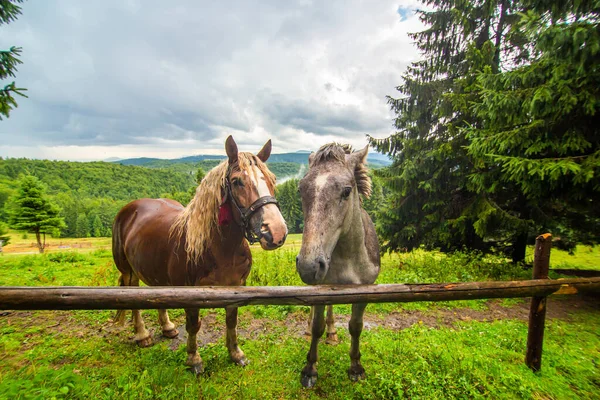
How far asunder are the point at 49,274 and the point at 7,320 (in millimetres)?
3355

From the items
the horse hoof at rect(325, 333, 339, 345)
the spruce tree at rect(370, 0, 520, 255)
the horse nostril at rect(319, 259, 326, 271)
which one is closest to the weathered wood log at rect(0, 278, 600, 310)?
the horse nostril at rect(319, 259, 326, 271)

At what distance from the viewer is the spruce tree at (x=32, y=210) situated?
25.0 meters

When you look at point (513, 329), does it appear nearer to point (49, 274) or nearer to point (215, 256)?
point (215, 256)

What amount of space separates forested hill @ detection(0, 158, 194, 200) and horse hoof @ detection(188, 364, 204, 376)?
425 ft

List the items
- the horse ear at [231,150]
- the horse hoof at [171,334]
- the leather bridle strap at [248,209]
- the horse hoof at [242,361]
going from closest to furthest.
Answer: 1. the leather bridle strap at [248,209]
2. the horse ear at [231,150]
3. the horse hoof at [242,361]
4. the horse hoof at [171,334]

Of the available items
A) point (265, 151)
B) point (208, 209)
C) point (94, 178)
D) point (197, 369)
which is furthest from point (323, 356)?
point (94, 178)

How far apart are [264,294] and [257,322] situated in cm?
294

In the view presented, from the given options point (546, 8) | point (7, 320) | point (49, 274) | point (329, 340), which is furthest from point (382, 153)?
point (49, 274)

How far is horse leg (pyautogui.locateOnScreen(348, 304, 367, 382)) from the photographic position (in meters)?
3.08

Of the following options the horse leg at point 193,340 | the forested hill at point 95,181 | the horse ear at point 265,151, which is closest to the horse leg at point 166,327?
the horse leg at point 193,340

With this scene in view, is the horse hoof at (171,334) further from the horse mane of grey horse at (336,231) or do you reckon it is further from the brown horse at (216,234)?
the horse mane of grey horse at (336,231)

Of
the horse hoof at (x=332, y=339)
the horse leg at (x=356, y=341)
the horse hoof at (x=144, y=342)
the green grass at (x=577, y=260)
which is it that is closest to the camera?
the horse leg at (x=356, y=341)

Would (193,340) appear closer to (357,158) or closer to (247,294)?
(247,294)

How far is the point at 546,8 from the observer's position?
4.56 metres
